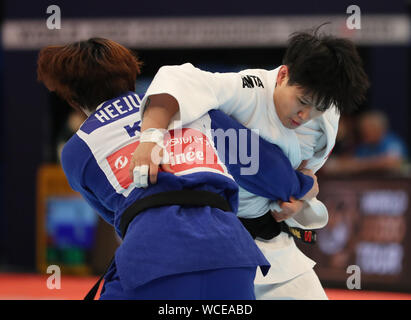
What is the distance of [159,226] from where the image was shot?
206 centimetres

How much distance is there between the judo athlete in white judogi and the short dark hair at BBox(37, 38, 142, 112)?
0.48ft

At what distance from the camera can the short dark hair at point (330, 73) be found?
2.44m

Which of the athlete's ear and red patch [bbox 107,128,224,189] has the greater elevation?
the athlete's ear

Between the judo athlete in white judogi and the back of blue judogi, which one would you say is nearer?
the back of blue judogi

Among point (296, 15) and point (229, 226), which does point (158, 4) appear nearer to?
point (296, 15)

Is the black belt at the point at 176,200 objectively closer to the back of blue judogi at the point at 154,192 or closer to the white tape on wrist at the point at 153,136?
the back of blue judogi at the point at 154,192

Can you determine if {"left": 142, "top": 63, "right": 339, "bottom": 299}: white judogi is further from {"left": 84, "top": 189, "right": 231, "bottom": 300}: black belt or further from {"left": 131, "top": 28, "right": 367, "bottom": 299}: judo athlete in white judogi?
{"left": 84, "top": 189, "right": 231, "bottom": 300}: black belt

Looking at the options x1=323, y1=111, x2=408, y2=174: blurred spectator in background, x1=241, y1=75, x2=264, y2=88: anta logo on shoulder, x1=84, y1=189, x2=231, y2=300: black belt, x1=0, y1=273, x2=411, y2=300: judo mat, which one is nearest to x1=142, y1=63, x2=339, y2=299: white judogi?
x1=241, y1=75, x2=264, y2=88: anta logo on shoulder

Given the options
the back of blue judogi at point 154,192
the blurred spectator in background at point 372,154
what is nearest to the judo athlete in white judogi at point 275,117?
the back of blue judogi at point 154,192

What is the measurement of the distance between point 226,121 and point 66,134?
22.9ft

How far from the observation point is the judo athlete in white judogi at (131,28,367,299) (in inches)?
91.9

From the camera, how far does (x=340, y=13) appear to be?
931 centimetres

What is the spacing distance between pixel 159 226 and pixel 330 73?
0.86 meters
